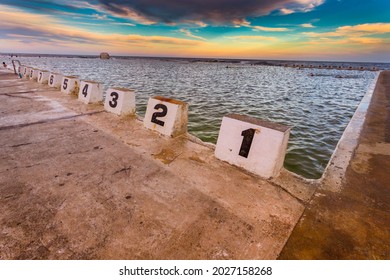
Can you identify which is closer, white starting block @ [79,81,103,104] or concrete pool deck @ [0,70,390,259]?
concrete pool deck @ [0,70,390,259]

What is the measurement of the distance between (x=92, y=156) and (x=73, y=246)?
2.31 metres

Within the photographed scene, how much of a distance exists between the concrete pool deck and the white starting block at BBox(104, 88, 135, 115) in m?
2.39

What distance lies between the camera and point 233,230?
252cm

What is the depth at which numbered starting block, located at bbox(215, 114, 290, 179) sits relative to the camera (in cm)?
352

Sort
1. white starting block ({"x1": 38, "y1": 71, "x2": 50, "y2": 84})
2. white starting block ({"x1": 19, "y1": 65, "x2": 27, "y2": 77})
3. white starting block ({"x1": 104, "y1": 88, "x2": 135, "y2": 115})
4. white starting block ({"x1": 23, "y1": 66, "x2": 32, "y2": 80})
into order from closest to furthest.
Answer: white starting block ({"x1": 104, "y1": 88, "x2": 135, "y2": 115})
white starting block ({"x1": 38, "y1": 71, "x2": 50, "y2": 84})
white starting block ({"x1": 23, "y1": 66, "x2": 32, "y2": 80})
white starting block ({"x1": 19, "y1": 65, "x2": 27, "y2": 77})

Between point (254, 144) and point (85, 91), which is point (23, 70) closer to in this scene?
point (85, 91)

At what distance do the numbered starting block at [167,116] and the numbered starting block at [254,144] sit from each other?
157cm

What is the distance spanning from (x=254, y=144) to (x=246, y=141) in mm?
169

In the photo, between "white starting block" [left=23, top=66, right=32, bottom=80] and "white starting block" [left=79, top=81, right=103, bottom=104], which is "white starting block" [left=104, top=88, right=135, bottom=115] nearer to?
"white starting block" [left=79, top=81, right=103, bottom=104]

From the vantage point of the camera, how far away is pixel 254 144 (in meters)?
3.74

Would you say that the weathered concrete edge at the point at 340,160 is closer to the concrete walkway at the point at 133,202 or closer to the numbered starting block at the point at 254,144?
the concrete walkway at the point at 133,202

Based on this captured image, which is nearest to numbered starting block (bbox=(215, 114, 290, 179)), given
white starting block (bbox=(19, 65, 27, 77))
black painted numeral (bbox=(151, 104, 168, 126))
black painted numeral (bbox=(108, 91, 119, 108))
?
black painted numeral (bbox=(151, 104, 168, 126))

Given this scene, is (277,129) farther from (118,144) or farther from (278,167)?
(118,144)

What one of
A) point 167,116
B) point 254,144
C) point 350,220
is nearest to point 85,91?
point 167,116
